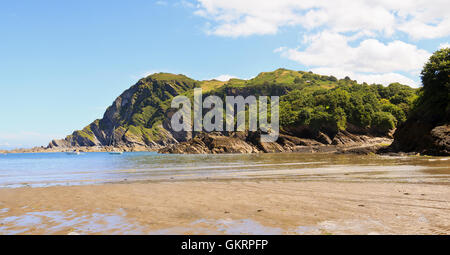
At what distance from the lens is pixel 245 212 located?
34.3 ft

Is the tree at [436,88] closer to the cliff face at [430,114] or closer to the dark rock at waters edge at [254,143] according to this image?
the cliff face at [430,114]

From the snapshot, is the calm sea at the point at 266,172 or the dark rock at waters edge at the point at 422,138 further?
the dark rock at waters edge at the point at 422,138

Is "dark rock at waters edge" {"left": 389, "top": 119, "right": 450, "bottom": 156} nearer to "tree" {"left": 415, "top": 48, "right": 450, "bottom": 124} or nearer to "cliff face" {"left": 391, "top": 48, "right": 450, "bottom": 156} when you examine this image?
"cliff face" {"left": 391, "top": 48, "right": 450, "bottom": 156}

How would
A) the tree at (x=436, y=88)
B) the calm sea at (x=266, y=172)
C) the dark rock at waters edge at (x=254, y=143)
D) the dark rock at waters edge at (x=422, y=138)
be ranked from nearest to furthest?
the calm sea at (x=266, y=172) → the dark rock at waters edge at (x=422, y=138) → the tree at (x=436, y=88) → the dark rock at waters edge at (x=254, y=143)

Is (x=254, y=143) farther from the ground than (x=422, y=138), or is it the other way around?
(x=422, y=138)

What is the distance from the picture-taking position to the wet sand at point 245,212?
27.1ft

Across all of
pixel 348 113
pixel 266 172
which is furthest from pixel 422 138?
pixel 348 113

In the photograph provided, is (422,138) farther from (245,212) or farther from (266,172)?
(245,212)

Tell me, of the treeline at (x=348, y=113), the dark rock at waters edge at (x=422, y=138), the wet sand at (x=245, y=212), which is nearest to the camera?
the wet sand at (x=245, y=212)

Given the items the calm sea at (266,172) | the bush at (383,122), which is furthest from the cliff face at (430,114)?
the bush at (383,122)

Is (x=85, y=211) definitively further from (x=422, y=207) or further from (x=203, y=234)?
(x=422, y=207)

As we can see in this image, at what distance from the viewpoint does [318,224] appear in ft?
27.8

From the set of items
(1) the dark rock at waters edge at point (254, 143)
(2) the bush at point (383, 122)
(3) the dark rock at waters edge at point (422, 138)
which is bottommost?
(1) the dark rock at waters edge at point (254, 143)
